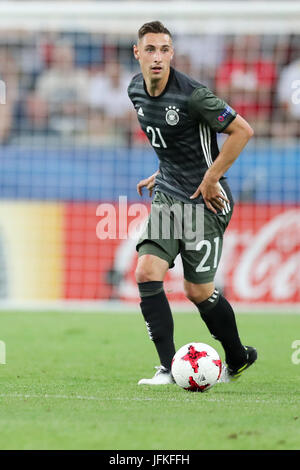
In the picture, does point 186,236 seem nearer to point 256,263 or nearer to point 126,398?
point 126,398

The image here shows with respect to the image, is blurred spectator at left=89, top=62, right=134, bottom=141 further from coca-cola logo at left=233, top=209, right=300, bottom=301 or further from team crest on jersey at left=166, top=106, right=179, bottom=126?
team crest on jersey at left=166, top=106, right=179, bottom=126

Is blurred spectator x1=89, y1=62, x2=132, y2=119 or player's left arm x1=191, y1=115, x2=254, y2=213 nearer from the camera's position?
player's left arm x1=191, y1=115, x2=254, y2=213

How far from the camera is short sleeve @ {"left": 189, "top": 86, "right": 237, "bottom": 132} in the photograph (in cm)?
632

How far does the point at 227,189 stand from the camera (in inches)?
267

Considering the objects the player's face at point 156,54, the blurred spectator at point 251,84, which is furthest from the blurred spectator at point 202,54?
the player's face at point 156,54

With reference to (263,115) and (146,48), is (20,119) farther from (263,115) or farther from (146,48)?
(146,48)

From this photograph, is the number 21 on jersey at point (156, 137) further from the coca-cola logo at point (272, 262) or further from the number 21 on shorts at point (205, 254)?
the coca-cola logo at point (272, 262)

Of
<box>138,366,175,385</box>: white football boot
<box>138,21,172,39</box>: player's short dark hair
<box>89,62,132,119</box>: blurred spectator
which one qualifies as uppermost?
<box>89,62,132,119</box>: blurred spectator

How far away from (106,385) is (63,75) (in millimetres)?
8477

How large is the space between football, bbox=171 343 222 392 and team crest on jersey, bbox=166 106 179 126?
1538mm

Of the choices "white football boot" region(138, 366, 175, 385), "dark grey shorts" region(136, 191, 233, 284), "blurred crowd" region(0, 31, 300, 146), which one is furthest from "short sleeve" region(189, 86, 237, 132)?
"blurred crowd" region(0, 31, 300, 146)

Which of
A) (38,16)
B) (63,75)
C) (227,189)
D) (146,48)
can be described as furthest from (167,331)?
(63,75)

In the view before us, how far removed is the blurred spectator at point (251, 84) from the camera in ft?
44.8

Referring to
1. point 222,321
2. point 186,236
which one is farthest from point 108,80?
point 222,321
